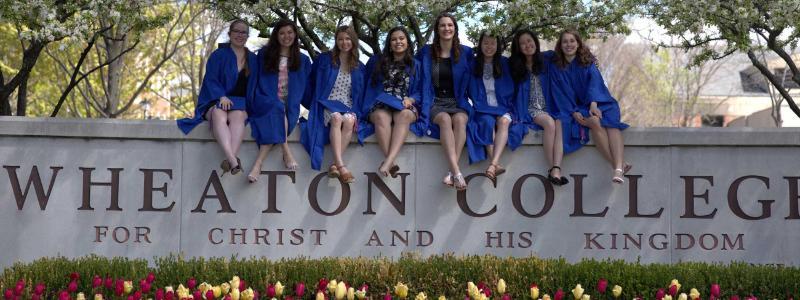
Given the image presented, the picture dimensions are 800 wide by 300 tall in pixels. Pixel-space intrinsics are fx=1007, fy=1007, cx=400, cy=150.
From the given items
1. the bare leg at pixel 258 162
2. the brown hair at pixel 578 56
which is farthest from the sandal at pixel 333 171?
the brown hair at pixel 578 56

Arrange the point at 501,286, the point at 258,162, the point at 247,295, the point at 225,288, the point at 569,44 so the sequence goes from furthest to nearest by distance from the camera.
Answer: the point at 569,44 < the point at 258,162 < the point at 501,286 < the point at 225,288 < the point at 247,295

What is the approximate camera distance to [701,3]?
9.06 m

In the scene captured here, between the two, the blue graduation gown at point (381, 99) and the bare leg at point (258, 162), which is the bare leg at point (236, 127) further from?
the blue graduation gown at point (381, 99)

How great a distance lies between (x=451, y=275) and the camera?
19.5ft

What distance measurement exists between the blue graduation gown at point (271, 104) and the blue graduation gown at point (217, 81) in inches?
3.6

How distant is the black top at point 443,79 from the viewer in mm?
7945

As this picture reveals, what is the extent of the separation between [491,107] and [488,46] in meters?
0.49

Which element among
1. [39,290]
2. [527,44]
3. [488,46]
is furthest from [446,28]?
[39,290]

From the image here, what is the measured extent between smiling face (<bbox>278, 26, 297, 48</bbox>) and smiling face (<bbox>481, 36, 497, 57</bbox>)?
1.49 metres

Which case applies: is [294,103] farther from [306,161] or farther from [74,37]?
[74,37]

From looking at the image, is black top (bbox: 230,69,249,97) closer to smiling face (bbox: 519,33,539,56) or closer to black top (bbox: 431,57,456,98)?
black top (bbox: 431,57,456,98)

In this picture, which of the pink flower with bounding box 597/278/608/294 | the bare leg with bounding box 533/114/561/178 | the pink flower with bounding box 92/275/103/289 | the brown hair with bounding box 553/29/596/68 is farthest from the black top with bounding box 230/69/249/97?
the pink flower with bounding box 597/278/608/294

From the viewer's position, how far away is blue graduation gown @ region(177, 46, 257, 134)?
25.8 ft

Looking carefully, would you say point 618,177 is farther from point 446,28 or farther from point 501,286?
point 501,286
